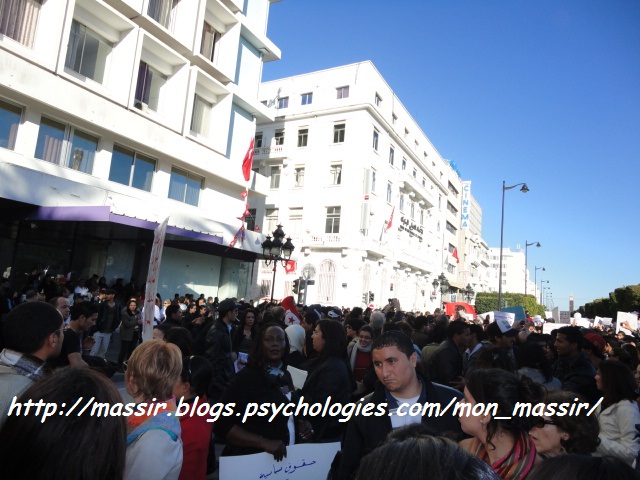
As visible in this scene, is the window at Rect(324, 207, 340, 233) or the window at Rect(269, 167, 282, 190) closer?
the window at Rect(324, 207, 340, 233)

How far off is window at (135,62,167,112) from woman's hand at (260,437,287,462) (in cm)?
1716

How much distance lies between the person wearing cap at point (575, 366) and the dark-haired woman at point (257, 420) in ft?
11.7

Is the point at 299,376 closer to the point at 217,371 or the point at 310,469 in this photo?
the point at 217,371

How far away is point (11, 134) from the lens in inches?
535

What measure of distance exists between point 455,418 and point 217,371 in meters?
3.67

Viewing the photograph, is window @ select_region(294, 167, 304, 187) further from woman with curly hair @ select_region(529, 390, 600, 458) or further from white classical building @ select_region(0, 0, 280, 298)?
woman with curly hair @ select_region(529, 390, 600, 458)

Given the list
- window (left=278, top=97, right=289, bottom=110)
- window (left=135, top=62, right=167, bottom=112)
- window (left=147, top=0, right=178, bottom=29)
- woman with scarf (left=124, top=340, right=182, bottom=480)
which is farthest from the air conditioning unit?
window (left=278, top=97, right=289, bottom=110)

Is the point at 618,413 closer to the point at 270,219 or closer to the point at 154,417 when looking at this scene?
the point at 154,417

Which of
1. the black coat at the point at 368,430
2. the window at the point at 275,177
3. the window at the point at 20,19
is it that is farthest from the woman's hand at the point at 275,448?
the window at the point at 275,177

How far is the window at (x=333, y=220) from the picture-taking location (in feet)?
109

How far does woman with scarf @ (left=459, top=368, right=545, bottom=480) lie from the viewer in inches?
90.4

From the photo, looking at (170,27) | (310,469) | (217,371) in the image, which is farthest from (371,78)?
(310,469)

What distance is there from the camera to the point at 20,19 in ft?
44.7

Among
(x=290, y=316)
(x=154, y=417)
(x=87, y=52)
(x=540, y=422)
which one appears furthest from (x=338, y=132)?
(x=154, y=417)
